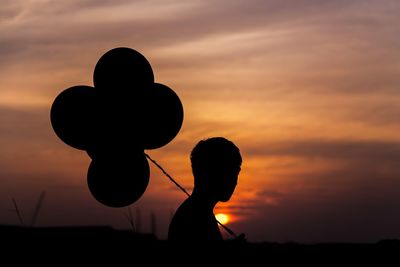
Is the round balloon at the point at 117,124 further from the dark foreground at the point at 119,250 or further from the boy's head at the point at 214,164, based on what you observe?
the boy's head at the point at 214,164

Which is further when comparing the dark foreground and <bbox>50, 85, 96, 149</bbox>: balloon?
<bbox>50, 85, 96, 149</bbox>: balloon

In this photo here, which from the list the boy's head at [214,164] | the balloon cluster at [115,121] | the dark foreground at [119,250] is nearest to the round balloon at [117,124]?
the balloon cluster at [115,121]

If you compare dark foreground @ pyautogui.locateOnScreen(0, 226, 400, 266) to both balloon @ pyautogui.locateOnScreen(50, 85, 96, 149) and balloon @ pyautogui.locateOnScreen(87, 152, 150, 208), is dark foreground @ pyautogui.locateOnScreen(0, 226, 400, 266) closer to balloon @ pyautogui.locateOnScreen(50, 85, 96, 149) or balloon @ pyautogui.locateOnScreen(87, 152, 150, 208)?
balloon @ pyautogui.locateOnScreen(87, 152, 150, 208)

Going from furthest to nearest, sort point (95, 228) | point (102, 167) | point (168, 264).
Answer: point (102, 167), point (95, 228), point (168, 264)

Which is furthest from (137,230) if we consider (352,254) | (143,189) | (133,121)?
(352,254)

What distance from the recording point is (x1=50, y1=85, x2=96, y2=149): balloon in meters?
6.59

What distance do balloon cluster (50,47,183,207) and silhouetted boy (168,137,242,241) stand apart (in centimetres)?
112

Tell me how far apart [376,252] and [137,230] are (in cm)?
242

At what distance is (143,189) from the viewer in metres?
6.79

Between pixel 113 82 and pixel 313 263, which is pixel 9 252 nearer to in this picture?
pixel 113 82

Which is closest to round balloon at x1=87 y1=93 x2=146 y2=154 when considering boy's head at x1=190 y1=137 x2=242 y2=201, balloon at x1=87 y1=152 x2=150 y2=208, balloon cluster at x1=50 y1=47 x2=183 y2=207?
balloon cluster at x1=50 y1=47 x2=183 y2=207

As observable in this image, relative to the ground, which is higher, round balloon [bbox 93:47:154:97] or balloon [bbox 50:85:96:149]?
round balloon [bbox 93:47:154:97]

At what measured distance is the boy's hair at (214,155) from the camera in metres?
5.62

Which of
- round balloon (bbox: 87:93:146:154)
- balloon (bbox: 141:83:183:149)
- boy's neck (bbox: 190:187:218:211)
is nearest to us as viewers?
boy's neck (bbox: 190:187:218:211)
